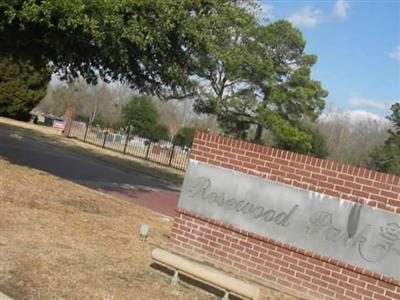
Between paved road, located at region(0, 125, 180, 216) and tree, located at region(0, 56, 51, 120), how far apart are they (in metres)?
17.4

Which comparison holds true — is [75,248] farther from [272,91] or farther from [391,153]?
[391,153]

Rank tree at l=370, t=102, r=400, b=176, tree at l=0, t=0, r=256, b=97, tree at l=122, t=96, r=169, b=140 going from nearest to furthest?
tree at l=0, t=0, r=256, b=97 → tree at l=370, t=102, r=400, b=176 → tree at l=122, t=96, r=169, b=140

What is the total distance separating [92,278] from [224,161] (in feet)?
9.27

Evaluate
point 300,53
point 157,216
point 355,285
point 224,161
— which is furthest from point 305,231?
point 300,53

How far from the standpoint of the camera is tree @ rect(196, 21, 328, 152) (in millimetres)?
35156

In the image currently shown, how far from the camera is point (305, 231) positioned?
7500mm

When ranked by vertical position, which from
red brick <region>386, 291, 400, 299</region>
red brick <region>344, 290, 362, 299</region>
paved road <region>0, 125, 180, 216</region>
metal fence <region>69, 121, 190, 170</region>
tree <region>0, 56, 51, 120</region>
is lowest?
paved road <region>0, 125, 180, 216</region>

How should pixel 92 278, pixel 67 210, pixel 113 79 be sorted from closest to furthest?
1. pixel 92 278
2. pixel 67 210
3. pixel 113 79

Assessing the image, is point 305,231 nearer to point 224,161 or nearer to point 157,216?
point 224,161

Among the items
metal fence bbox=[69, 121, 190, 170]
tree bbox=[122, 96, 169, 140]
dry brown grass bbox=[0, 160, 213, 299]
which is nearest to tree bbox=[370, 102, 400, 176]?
metal fence bbox=[69, 121, 190, 170]

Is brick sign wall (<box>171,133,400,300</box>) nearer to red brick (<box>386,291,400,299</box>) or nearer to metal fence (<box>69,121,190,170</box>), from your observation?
red brick (<box>386,291,400,299</box>)

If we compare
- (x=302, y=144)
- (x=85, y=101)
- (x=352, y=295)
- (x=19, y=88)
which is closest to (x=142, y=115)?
(x=19, y=88)

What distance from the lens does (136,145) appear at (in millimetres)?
35406

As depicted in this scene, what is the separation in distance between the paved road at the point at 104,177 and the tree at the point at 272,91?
12.7 m
